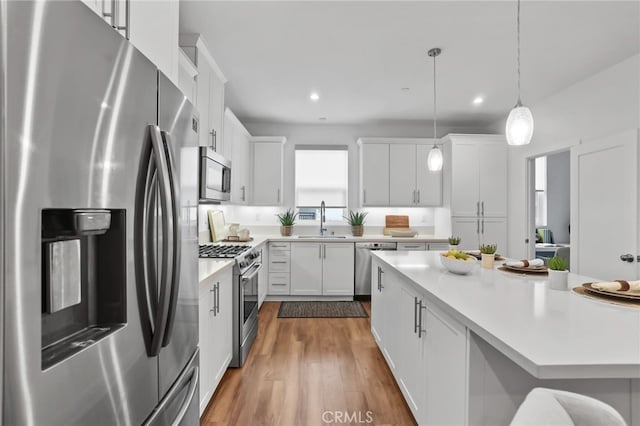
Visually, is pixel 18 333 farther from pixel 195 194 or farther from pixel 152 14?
pixel 152 14

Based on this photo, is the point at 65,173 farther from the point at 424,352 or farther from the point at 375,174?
the point at 375,174

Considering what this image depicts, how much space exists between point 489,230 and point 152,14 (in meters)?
4.76

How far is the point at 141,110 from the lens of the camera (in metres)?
0.87

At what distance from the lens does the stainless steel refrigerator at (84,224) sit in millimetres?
527

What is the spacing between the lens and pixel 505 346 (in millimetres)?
994

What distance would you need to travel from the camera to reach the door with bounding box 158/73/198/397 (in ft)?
3.23

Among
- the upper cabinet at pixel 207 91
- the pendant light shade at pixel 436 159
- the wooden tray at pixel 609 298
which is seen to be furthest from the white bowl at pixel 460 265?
the upper cabinet at pixel 207 91

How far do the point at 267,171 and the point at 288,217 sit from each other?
30.1 inches

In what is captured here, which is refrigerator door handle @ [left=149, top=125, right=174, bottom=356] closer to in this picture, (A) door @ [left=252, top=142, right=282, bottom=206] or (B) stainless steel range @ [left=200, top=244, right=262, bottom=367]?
(B) stainless steel range @ [left=200, top=244, right=262, bottom=367]

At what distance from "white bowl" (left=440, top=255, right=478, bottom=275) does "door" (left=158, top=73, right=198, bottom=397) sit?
59.4 inches

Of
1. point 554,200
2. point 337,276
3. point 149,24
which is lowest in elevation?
point 337,276

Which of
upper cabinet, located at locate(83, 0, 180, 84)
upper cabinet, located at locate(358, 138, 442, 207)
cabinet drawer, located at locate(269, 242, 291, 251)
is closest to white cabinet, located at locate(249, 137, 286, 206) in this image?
cabinet drawer, located at locate(269, 242, 291, 251)

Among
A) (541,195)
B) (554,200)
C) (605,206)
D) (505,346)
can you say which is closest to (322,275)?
(605,206)

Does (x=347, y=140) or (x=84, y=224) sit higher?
(x=347, y=140)
